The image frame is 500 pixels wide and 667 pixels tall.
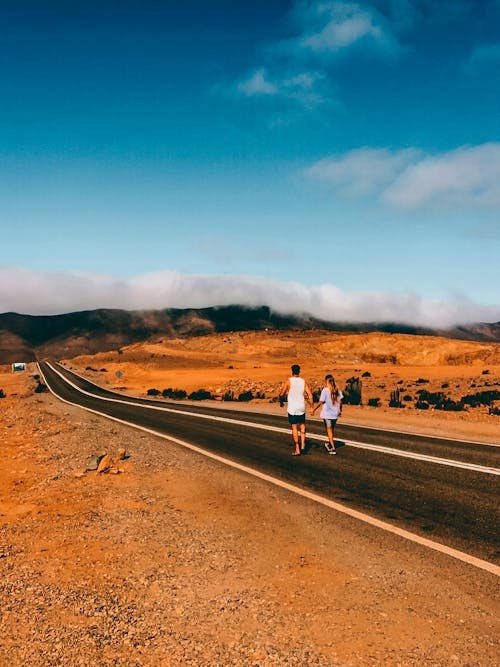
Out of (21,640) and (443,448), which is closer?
(21,640)

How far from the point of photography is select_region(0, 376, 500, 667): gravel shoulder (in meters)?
3.53

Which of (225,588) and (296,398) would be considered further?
(296,398)

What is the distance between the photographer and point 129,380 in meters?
61.1

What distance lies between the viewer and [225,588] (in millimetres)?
4527

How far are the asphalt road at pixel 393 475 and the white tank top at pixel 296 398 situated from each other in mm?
1106

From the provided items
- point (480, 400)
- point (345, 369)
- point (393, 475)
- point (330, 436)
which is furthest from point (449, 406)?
point (345, 369)

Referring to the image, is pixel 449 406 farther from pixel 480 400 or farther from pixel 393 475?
pixel 393 475

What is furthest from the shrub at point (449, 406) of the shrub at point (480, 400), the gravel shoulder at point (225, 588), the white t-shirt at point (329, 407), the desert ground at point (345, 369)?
the gravel shoulder at point (225, 588)

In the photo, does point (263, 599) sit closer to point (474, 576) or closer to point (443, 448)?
point (474, 576)

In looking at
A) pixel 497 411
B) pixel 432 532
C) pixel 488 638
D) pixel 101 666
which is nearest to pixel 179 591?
pixel 101 666

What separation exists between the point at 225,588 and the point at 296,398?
6.96 metres

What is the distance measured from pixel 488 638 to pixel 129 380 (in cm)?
6037

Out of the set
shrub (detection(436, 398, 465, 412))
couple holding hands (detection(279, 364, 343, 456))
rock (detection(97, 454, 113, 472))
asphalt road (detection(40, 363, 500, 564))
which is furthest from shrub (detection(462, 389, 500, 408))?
rock (detection(97, 454, 113, 472))

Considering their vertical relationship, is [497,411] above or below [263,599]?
below
